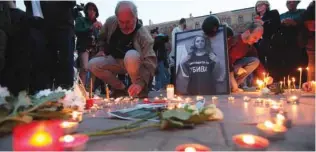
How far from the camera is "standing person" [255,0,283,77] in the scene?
3412mm

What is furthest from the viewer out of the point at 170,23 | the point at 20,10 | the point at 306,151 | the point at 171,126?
the point at 170,23

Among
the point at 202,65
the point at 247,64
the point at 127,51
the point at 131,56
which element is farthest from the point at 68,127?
the point at 247,64

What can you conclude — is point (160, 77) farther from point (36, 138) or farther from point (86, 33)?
point (36, 138)

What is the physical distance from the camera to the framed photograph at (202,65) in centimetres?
287

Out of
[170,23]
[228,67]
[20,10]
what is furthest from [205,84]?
[170,23]

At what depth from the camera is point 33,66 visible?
2098mm

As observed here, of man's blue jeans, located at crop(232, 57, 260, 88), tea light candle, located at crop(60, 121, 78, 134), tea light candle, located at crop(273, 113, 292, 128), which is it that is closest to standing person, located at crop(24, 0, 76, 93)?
tea light candle, located at crop(60, 121, 78, 134)

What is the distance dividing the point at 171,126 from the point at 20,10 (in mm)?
1714

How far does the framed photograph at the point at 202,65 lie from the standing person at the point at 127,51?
54 cm

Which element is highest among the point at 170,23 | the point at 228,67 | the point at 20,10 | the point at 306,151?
the point at 170,23

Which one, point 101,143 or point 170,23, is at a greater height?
point 170,23

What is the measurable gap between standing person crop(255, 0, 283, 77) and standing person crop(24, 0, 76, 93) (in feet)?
7.98

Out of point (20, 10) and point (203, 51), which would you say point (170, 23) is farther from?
point (20, 10)

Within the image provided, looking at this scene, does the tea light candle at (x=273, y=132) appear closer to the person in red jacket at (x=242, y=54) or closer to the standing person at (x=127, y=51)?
the standing person at (x=127, y=51)
